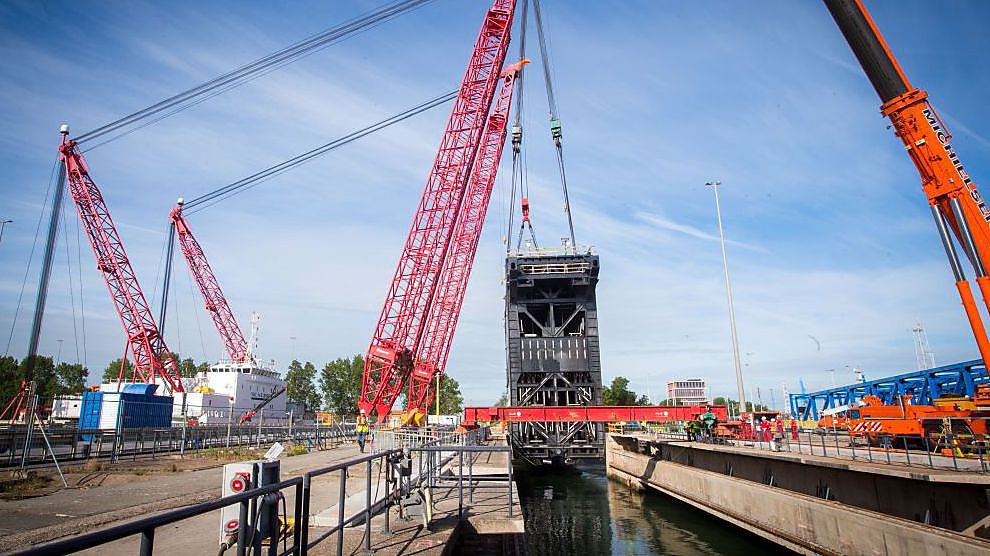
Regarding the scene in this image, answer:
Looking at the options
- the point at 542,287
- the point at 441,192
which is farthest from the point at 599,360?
the point at 441,192

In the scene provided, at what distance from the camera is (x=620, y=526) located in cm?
1975

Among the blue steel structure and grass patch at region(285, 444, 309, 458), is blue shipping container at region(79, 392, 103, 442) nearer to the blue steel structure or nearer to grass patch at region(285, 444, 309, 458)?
grass patch at region(285, 444, 309, 458)

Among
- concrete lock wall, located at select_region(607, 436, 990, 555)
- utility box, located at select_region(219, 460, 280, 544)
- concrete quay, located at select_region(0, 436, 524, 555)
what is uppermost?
utility box, located at select_region(219, 460, 280, 544)

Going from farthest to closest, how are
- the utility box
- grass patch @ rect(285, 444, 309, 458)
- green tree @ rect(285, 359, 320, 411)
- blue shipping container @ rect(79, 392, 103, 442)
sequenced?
1. green tree @ rect(285, 359, 320, 411)
2. grass patch @ rect(285, 444, 309, 458)
3. blue shipping container @ rect(79, 392, 103, 442)
4. the utility box

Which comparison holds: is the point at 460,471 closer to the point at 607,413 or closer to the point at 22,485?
the point at 607,413

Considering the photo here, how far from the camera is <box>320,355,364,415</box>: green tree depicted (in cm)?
10388

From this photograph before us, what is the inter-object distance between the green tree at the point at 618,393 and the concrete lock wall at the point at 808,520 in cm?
8041

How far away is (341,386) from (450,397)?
112 feet

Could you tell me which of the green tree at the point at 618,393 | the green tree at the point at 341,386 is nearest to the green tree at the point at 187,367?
the green tree at the point at 341,386

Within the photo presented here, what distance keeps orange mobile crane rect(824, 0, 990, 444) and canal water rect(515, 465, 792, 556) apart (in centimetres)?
892

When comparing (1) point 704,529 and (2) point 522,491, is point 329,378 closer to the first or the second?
(2) point 522,491

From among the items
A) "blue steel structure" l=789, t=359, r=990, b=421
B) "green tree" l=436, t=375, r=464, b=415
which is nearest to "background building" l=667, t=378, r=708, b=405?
"green tree" l=436, t=375, r=464, b=415

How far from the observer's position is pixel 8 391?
8094cm

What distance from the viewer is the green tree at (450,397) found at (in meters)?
122
